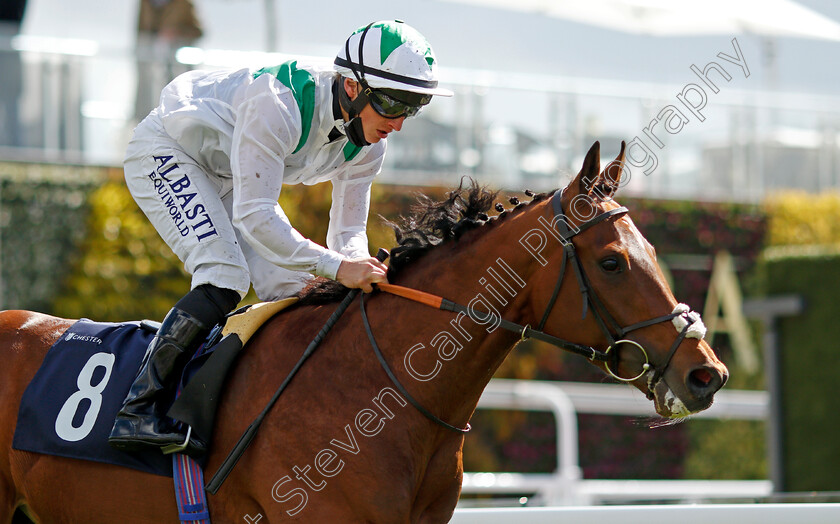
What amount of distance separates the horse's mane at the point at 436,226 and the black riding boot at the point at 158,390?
0.43 metres

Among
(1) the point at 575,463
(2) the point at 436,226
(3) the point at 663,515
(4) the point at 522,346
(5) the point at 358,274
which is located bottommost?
(1) the point at 575,463

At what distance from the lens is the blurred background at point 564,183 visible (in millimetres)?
7527

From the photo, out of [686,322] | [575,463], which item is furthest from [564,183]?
[686,322]

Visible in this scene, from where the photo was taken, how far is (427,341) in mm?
3045

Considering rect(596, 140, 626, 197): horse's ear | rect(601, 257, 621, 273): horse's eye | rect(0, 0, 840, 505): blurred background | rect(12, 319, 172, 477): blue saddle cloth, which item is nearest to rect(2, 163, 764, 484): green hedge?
rect(0, 0, 840, 505): blurred background

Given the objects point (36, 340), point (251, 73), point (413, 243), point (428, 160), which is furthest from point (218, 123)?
point (428, 160)

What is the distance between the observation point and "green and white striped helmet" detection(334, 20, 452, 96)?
316cm

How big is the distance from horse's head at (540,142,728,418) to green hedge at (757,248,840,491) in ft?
15.9

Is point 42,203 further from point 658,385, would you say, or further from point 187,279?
point 658,385

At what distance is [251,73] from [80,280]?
5.49m

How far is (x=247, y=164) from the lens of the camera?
3113 millimetres

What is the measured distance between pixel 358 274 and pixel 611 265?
79cm

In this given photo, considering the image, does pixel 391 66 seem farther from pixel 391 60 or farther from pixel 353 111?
pixel 353 111

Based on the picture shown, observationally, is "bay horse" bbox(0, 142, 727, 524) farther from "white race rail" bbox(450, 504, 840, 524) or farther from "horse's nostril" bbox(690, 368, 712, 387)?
"white race rail" bbox(450, 504, 840, 524)
